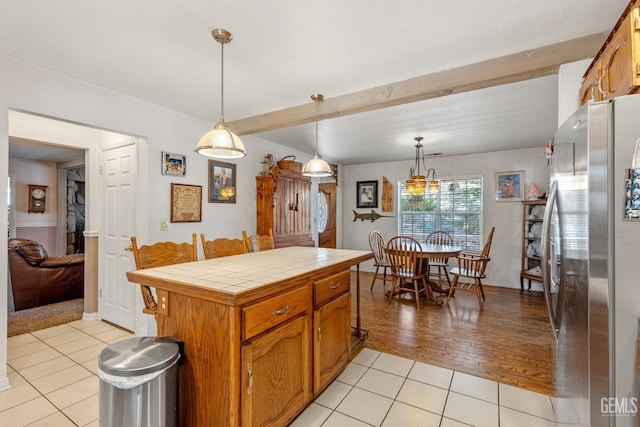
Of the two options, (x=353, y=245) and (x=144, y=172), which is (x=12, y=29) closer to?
(x=144, y=172)

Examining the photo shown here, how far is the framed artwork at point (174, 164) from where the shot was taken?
2994mm

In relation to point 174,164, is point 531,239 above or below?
below

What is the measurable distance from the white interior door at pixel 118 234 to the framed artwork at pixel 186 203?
0.38 m

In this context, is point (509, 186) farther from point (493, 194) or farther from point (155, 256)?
point (155, 256)

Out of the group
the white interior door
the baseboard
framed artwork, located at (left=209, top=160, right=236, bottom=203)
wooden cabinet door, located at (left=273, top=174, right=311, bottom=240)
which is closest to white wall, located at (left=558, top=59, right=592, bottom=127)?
wooden cabinet door, located at (left=273, top=174, right=311, bottom=240)

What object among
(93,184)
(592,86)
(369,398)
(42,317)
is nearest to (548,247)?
(592,86)

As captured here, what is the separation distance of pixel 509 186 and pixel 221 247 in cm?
482

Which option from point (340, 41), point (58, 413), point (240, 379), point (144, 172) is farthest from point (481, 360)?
point (144, 172)

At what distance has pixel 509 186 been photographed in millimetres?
4926

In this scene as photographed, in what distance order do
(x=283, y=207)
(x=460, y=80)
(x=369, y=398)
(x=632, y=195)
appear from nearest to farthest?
1. (x=632, y=195)
2. (x=369, y=398)
3. (x=460, y=80)
4. (x=283, y=207)

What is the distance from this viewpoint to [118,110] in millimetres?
2641

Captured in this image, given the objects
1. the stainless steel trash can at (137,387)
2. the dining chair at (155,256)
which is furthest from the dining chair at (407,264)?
the stainless steel trash can at (137,387)

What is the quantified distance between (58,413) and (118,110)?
2.38 meters

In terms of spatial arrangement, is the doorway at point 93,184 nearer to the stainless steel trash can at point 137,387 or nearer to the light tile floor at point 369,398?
the light tile floor at point 369,398
